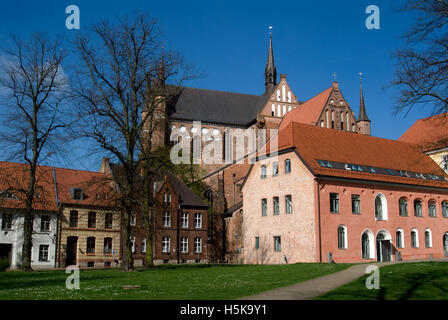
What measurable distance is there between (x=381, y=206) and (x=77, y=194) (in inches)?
1046

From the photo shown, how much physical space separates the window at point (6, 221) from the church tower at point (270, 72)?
1906 inches

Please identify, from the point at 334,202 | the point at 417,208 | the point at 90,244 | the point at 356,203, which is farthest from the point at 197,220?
the point at 417,208

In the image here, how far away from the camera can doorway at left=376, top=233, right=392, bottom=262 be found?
3541 centimetres

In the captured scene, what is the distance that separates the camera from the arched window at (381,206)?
119 feet

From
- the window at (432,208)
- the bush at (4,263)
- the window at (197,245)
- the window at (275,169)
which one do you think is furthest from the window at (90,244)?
the window at (432,208)

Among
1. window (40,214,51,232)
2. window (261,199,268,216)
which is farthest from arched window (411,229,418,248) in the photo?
window (40,214,51,232)

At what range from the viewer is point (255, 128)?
68.6 metres

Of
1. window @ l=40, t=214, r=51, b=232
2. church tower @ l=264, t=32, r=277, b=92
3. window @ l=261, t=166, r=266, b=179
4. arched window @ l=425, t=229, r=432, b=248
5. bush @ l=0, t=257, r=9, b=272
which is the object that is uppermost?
church tower @ l=264, t=32, r=277, b=92

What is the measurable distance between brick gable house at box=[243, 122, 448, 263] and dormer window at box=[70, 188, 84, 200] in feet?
49.7

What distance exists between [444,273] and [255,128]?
52.0m

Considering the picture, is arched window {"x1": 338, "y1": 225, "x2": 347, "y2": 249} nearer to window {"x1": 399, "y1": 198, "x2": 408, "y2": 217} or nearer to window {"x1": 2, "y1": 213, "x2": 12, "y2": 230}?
window {"x1": 399, "y1": 198, "x2": 408, "y2": 217}

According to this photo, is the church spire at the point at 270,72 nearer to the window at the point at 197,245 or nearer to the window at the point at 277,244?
the window at the point at 197,245

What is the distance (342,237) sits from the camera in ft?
110

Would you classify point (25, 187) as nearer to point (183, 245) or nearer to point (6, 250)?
point (6, 250)
